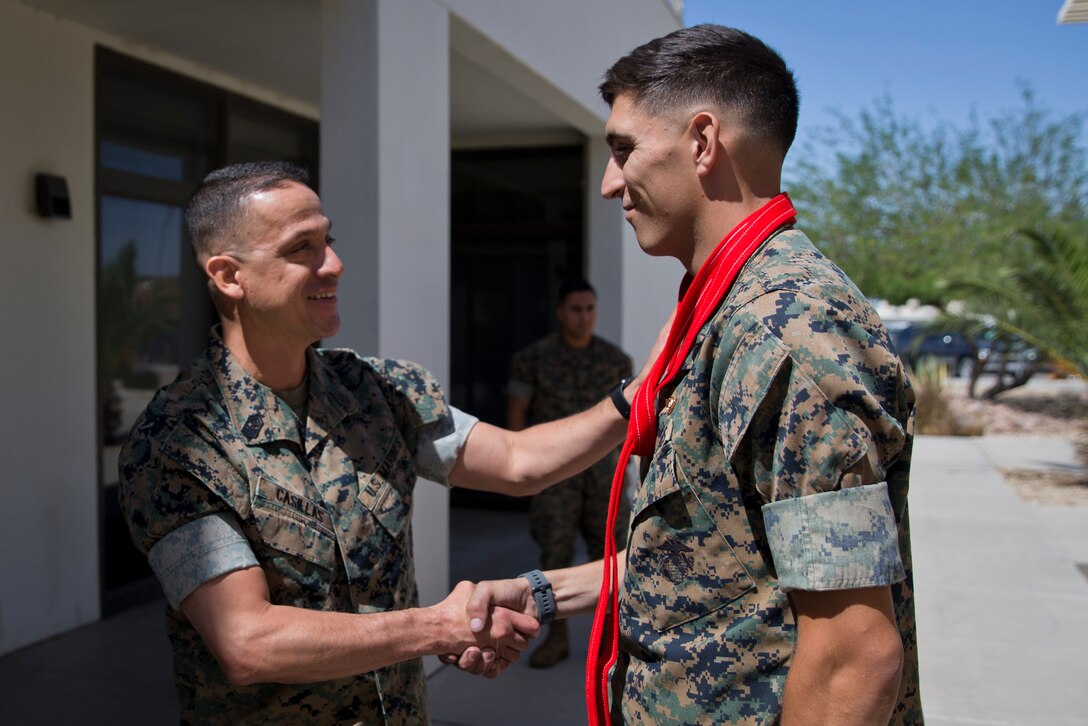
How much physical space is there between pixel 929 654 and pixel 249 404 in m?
4.28

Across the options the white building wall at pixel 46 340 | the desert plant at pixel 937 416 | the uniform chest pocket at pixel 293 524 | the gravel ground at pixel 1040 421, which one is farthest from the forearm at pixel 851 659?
the desert plant at pixel 937 416

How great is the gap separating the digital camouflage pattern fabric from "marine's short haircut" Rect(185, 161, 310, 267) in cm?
304

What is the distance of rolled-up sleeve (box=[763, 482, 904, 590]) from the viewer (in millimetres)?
1229

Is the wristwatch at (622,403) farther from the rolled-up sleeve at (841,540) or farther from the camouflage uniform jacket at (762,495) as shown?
the rolled-up sleeve at (841,540)

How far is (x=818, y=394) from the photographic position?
123cm

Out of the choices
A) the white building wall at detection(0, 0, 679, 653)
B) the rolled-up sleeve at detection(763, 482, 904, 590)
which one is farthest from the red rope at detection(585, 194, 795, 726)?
the white building wall at detection(0, 0, 679, 653)

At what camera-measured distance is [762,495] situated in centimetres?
132

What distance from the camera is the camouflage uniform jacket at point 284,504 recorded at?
1803 millimetres

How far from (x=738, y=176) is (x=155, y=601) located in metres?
4.81

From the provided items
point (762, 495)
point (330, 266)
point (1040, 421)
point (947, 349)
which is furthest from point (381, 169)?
point (947, 349)

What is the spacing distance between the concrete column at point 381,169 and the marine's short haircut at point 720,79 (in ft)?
7.52

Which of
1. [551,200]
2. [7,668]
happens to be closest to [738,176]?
[7,668]

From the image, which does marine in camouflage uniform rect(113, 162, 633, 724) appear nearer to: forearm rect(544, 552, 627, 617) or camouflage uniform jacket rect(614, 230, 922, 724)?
forearm rect(544, 552, 627, 617)

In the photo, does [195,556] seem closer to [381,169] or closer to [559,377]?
[381,169]
